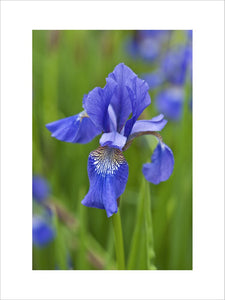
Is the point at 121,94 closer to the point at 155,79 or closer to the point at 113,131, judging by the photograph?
the point at 113,131

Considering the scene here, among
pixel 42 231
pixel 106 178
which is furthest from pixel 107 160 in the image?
pixel 42 231

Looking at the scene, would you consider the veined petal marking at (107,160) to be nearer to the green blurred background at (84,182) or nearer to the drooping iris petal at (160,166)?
the drooping iris petal at (160,166)

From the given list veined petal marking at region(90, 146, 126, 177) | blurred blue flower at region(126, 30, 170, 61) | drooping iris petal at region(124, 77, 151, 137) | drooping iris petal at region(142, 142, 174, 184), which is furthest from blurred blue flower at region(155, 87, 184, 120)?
veined petal marking at region(90, 146, 126, 177)

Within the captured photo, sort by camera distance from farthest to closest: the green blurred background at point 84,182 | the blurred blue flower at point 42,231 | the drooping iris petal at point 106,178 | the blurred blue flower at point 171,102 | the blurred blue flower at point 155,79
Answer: the blurred blue flower at point 155,79, the blurred blue flower at point 171,102, the blurred blue flower at point 42,231, the green blurred background at point 84,182, the drooping iris petal at point 106,178

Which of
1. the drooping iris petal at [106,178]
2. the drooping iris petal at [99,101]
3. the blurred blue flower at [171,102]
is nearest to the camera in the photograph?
the drooping iris petal at [106,178]

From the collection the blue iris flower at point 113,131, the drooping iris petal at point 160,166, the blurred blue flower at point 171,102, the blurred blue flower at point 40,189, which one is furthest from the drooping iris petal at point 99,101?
the blurred blue flower at point 171,102
